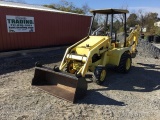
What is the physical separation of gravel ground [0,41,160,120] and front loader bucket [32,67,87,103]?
160 mm

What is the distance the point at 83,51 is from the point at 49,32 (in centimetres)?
735

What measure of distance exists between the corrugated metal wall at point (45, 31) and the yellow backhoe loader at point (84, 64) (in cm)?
528

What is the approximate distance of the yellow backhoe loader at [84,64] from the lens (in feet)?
17.6

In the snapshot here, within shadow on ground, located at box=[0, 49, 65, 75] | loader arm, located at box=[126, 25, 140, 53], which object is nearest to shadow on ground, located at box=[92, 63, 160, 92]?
loader arm, located at box=[126, 25, 140, 53]

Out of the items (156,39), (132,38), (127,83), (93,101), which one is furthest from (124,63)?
(156,39)

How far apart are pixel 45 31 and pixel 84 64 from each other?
7724mm

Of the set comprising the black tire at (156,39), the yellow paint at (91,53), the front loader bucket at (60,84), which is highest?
the yellow paint at (91,53)

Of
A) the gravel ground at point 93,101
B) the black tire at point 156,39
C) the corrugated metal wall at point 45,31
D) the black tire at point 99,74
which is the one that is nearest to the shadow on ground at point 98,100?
the gravel ground at point 93,101

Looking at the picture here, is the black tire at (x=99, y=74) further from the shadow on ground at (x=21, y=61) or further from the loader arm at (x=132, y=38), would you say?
the shadow on ground at (x=21, y=61)

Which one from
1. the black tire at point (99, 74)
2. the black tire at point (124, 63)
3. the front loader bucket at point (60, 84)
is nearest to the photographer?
the front loader bucket at point (60, 84)

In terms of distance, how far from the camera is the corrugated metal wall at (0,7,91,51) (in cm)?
1097

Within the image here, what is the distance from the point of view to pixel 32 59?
10.5 meters

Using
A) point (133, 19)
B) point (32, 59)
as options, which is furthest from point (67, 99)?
point (133, 19)

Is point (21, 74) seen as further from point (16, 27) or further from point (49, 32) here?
point (49, 32)
